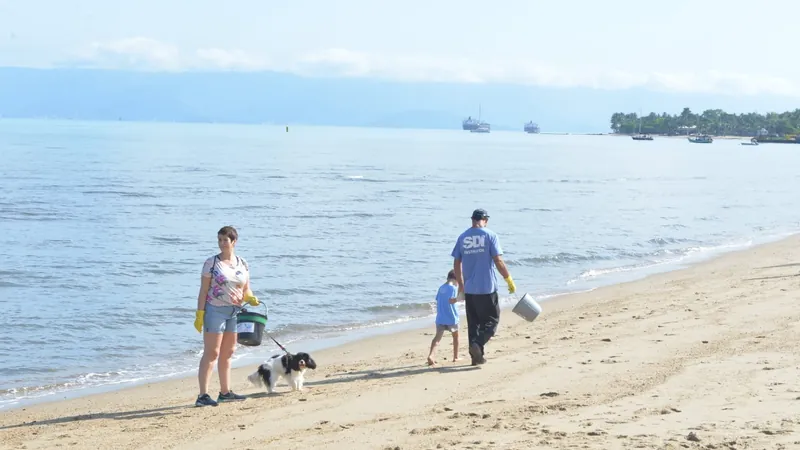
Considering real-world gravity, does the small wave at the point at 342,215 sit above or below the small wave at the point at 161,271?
below

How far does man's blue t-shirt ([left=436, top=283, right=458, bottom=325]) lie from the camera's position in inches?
446

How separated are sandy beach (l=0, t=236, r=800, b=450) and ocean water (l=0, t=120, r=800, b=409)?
216 centimetres

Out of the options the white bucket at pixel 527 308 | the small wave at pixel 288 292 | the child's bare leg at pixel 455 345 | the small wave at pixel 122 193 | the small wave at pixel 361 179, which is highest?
the white bucket at pixel 527 308

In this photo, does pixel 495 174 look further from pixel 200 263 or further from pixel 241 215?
pixel 200 263

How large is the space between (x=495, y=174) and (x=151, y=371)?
59.5 meters

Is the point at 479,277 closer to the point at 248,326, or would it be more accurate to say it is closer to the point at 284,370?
the point at 284,370

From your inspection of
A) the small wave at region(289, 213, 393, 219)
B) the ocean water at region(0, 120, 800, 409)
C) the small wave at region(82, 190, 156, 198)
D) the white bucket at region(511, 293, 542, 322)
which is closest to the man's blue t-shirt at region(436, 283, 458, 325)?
the white bucket at region(511, 293, 542, 322)

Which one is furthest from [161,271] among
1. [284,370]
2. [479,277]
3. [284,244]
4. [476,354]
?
[479,277]

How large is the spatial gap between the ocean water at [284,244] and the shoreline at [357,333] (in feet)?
0.28

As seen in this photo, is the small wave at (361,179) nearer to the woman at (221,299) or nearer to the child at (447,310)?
the child at (447,310)

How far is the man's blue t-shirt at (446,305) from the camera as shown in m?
11.3

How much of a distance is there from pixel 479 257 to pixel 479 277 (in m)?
0.22

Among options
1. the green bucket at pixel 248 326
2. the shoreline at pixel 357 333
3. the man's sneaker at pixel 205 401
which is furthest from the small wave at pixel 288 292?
the green bucket at pixel 248 326

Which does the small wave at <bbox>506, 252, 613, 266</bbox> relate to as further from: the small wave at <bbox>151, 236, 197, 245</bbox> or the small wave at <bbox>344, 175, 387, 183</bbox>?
the small wave at <bbox>344, 175, 387, 183</bbox>
